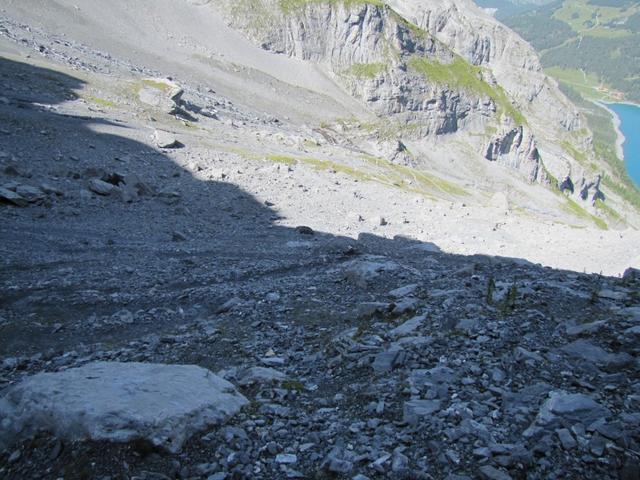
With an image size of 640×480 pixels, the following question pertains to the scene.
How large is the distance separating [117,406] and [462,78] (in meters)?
170

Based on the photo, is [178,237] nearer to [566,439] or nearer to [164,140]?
[566,439]

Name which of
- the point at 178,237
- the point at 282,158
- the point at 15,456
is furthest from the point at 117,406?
the point at 282,158

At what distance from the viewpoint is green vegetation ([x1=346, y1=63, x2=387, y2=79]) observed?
145625 millimetres

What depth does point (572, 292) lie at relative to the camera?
10031mm

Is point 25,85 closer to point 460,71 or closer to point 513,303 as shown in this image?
point 513,303

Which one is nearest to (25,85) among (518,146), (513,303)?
(513,303)

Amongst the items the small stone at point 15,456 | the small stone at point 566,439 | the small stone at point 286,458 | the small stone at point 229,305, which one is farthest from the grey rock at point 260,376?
the small stone at point 229,305

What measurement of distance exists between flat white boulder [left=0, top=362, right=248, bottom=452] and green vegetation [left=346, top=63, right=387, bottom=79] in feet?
489

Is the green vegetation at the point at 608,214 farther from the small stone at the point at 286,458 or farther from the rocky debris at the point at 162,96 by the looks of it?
the small stone at the point at 286,458

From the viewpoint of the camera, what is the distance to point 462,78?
15825cm

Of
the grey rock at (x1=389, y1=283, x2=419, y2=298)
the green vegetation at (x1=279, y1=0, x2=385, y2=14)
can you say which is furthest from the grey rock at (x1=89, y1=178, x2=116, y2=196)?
the green vegetation at (x1=279, y1=0, x2=385, y2=14)

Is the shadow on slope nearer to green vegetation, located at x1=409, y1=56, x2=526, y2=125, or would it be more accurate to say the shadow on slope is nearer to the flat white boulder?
the flat white boulder

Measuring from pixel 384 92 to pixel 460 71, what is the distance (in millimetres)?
34438

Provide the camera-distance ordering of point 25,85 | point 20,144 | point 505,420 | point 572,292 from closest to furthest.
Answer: point 505,420
point 572,292
point 20,144
point 25,85
